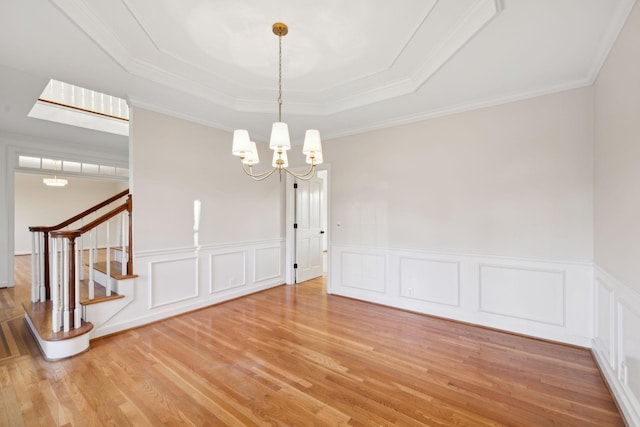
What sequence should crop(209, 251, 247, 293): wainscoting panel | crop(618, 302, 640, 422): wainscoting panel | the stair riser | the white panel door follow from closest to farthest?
crop(618, 302, 640, 422): wainscoting panel → the stair riser → crop(209, 251, 247, 293): wainscoting panel → the white panel door

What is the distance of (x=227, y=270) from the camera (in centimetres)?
430

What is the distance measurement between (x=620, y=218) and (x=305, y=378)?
268 centimetres

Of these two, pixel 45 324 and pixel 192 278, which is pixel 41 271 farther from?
pixel 192 278

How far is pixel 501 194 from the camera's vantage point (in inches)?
125

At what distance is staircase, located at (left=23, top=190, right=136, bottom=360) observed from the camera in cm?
263

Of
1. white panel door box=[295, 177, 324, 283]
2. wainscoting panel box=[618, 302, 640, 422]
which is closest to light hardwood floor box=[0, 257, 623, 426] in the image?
wainscoting panel box=[618, 302, 640, 422]

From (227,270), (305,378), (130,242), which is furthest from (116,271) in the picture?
(305,378)

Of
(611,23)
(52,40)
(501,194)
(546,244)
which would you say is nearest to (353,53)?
(611,23)

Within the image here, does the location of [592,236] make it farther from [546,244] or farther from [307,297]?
[307,297]

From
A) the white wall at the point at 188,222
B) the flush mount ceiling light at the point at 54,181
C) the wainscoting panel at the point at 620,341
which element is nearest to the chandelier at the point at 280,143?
the white wall at the point at 188,222

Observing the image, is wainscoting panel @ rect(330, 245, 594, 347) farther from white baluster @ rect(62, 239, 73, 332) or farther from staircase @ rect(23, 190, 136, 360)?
white baluster @ rect(62, 239, 73, 332)

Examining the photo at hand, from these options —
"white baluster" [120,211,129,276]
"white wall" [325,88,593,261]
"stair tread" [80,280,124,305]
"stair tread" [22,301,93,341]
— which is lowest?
"stair tread" [22,301,93,341]

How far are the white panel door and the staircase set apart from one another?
2.81m

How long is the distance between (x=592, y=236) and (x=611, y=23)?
190 cm
